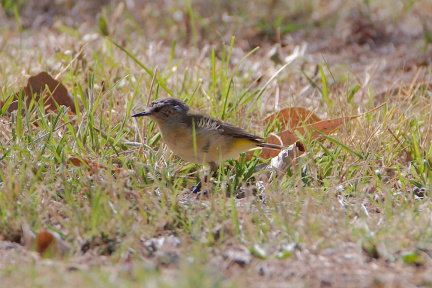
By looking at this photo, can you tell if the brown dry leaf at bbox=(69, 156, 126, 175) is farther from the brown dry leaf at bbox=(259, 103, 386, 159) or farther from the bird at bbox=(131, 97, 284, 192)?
the brown dry leaf at bbox=(259, 103, 386, 159)

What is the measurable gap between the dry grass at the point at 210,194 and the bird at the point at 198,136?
0.16 meters

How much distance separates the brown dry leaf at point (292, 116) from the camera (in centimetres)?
521

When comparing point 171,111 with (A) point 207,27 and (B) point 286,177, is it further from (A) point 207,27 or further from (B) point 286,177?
(A) point 207,27

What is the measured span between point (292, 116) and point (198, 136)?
40.9 inches

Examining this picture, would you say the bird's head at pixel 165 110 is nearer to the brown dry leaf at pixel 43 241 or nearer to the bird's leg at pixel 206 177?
the bird's leg at pixel 206 177

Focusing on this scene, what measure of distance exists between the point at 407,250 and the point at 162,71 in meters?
4.00

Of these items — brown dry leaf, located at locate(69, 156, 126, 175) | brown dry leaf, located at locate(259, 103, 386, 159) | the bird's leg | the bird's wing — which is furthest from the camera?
brown dry leaf, located at locate(259, 103, 386, 159)

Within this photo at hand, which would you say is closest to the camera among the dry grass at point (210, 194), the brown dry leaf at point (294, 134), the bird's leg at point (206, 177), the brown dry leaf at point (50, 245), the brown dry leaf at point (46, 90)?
the dry grass at point (210, 194)

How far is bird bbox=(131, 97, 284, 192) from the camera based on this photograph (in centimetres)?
450

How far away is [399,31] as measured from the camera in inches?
335

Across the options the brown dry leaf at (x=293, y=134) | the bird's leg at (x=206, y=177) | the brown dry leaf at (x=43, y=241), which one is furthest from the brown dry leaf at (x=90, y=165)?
the brown dry leaf at (x=293, y=134)

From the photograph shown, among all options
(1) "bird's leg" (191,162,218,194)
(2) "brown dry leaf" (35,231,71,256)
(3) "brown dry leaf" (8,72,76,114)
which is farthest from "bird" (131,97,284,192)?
(2) "brown dry leaf" (35,231,71,256)

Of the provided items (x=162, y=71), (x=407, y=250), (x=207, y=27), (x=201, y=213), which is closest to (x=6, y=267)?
(x=201, y=213)

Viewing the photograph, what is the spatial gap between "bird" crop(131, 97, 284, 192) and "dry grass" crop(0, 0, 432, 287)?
16cm
